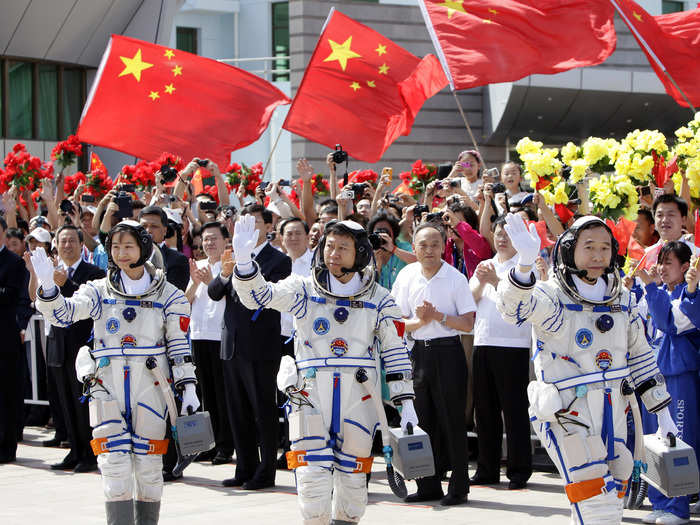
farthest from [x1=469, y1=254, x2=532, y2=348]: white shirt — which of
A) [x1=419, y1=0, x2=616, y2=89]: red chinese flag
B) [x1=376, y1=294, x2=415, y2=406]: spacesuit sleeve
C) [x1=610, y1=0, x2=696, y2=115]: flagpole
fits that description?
[x1=610, y1=0, x2=696, y2=115]: flagpole

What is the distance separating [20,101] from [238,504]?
807 inches

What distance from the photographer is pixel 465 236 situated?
31.1 feet

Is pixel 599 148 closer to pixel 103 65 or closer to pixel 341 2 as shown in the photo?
pixel 103 65

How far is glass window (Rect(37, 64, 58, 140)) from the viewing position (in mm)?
27203

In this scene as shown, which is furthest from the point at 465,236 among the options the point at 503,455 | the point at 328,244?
the point at 328,244

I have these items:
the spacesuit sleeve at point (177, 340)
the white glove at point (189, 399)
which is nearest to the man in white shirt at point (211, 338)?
the spacesuit sleeve at point (177, 340)

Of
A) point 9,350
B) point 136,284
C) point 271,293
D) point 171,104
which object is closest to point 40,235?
point 9,350

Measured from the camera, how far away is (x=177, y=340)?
7332 mm

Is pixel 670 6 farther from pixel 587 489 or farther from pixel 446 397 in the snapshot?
pixel 587 489

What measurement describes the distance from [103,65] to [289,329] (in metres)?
4.89

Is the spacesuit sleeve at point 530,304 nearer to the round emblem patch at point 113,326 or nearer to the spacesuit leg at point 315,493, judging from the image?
the spacesuit leg at point 315,493

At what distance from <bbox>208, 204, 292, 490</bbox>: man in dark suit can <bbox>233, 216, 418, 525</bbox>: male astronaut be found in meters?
2.65

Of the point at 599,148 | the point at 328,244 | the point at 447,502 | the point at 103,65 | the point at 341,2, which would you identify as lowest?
the point at 447,502

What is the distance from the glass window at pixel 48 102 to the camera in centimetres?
2720
